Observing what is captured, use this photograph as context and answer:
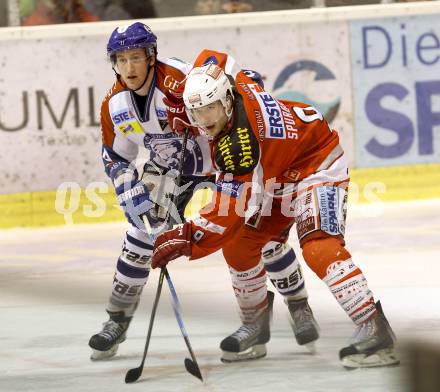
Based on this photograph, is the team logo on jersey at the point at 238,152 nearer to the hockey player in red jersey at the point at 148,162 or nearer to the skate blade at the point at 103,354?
the hockey player in red jersey at the point at 148,162

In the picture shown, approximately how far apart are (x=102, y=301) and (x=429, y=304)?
1683 mm

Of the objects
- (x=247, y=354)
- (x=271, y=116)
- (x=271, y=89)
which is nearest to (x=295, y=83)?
(x=271, y=89)

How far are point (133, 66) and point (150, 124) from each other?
287mm

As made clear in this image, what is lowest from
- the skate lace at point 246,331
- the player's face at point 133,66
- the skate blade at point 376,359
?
the skate blade at point 376,359

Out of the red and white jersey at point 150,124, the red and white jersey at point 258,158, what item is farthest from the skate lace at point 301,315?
the red and white jersey at point 150,124

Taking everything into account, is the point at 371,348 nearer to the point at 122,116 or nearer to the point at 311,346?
the point at 311,346

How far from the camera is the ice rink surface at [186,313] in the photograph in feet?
13.0

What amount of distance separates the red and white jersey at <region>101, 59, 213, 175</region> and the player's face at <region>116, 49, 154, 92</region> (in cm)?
8

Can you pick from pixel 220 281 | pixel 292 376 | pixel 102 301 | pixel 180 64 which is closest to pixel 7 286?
pixel 102 301

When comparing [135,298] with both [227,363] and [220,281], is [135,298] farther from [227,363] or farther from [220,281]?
[220,281]

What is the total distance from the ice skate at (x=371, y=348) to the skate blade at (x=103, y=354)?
3.44ft

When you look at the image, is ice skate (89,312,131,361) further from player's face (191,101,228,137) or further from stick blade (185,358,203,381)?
player's face (191,101,228,137)

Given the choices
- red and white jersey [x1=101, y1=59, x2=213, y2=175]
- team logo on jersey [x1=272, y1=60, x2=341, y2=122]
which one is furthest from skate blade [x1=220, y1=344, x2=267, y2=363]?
team logo on jersey [x1=272, y1=60, x2=341, y2=122]

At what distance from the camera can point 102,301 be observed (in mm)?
5699
